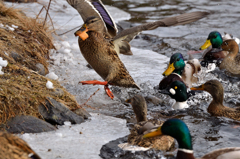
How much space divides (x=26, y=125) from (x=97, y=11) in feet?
8.17

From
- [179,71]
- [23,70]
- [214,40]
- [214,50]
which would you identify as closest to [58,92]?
[23,70]

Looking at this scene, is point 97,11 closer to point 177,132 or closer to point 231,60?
point 231,60

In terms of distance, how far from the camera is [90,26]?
4840 mm

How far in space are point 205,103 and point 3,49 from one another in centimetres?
287

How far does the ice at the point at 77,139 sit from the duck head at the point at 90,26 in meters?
1.33

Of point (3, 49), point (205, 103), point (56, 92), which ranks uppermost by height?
point (3, 49)

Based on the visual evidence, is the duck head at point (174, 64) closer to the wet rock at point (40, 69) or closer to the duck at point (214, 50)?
the duck at point (214, 50)

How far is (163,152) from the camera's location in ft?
11.0

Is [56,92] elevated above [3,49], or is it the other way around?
[3,49]

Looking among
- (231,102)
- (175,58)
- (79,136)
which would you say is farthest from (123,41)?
(79,136)

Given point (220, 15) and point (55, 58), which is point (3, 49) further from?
point (220, 15)

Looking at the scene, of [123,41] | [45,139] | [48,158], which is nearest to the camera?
[48,158]

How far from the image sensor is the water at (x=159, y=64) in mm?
4086

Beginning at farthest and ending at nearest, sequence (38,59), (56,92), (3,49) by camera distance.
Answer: (38,59) → (3,49) → (56,92)
